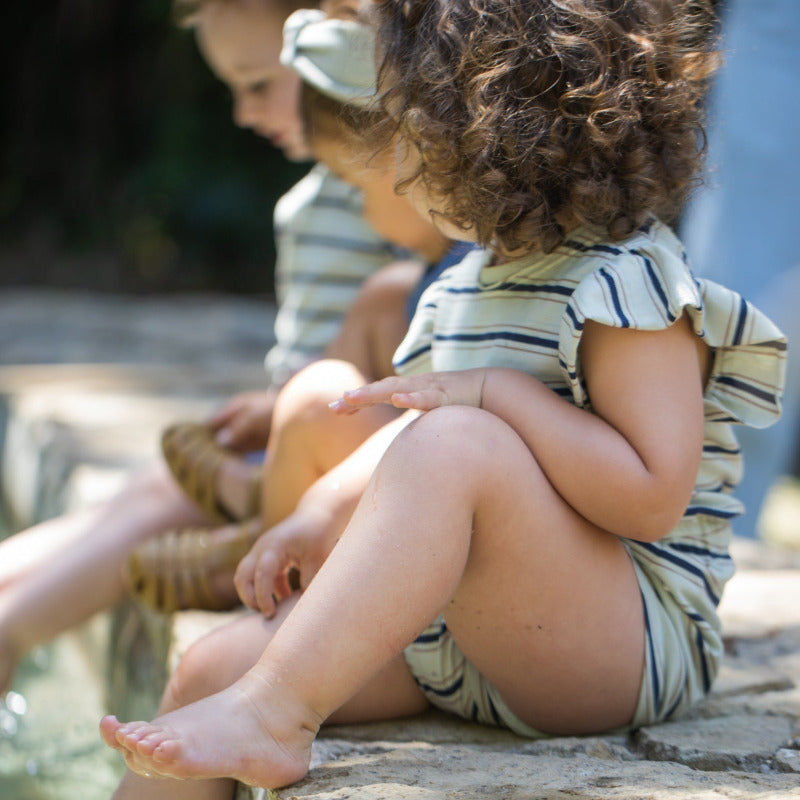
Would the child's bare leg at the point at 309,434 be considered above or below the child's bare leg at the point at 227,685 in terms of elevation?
above

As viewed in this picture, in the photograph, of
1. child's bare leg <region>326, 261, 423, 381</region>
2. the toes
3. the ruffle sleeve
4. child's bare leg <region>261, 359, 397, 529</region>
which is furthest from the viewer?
child's bare leg <region>326, 261, 423, 381</region>

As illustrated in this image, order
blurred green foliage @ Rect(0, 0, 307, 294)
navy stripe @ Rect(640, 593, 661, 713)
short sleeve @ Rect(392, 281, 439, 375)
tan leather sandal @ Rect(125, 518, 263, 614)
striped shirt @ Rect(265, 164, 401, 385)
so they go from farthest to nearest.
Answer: blurred green foliage @ Rect(0, 0, 307, 294) → striped shirt @ Rect(265, 164, 401, 385) → tan leather sandal @ Rect(125, 518, 263, 614) → short sleeve @ Rect(392, 281, 439, 375) → navy stripe @ Rect(640, 593, 661, 713)

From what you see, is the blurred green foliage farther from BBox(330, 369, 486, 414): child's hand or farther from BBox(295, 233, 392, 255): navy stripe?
BBox(330, 369, 486, 414): child's hand

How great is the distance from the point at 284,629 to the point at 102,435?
1.85 meters

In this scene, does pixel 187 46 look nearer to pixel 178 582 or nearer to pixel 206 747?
pixel 178 582

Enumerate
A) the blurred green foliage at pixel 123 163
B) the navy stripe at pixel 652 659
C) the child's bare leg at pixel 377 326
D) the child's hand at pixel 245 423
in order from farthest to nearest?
the blurred green foliage at pixel 123 163, the child's hand at pixel 245 423, the child's bare leg at pixel 377 326, the navy stripe at pixel 652 659

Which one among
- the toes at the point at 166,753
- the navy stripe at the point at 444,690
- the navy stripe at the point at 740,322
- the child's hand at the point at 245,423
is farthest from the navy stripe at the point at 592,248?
the child's hand at the point at 245,423

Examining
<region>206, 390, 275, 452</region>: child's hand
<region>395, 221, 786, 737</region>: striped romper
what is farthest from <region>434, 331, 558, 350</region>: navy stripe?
<region>206, 390, 275, 452</region>: child's hand

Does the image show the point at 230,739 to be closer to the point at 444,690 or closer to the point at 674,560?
the point at 444,690

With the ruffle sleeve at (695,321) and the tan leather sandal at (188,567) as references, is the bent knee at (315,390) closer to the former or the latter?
the tan leather sandal at (188,567)

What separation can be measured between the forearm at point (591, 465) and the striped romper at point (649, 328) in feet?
0.18

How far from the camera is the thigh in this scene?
1000 millimetres

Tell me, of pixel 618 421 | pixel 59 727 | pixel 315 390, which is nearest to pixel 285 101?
pixel 315 390

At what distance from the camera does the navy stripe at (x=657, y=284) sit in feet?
3.34
